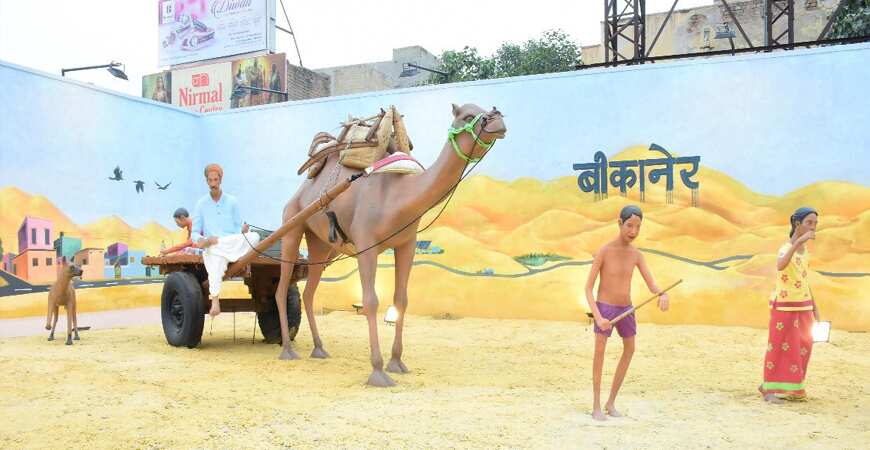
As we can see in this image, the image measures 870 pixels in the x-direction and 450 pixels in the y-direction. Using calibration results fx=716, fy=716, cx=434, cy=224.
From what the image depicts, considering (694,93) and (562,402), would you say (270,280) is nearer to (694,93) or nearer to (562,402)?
(562,402)

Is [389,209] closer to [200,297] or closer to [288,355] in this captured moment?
[288,355]

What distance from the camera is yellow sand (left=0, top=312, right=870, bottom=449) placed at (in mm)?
4312

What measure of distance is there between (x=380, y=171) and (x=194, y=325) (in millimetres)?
2915

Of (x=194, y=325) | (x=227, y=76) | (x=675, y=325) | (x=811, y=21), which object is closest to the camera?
(x=194, y=325)

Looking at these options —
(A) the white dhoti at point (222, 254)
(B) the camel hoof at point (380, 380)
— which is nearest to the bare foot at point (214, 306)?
(A) the white dhoti at point (222, 254)

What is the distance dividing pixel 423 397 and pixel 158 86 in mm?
26569

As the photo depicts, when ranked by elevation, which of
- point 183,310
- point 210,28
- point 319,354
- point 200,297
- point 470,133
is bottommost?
point 319,354

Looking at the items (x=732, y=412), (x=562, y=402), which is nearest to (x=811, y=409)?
(x=732, y=412)

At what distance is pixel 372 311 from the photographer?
20.6ft

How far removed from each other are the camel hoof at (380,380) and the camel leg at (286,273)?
66.2 inches

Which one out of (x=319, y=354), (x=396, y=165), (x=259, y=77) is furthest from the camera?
(x=259, y=77)

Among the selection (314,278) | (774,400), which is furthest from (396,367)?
(774,400)

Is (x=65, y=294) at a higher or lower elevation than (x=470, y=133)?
lower

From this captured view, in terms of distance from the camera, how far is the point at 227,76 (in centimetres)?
2655
